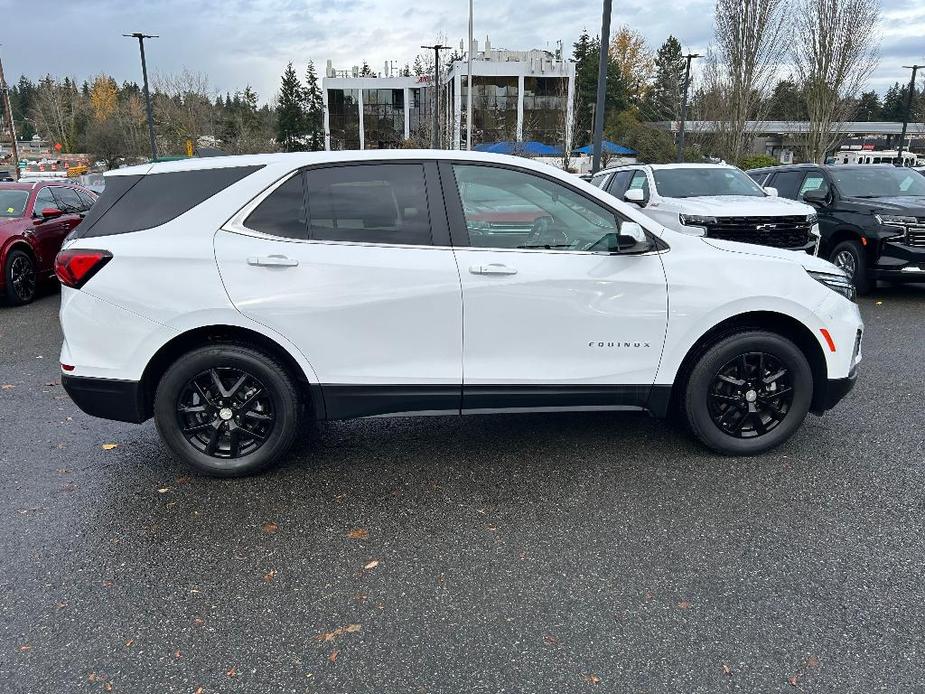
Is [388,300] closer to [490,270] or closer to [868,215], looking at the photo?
[490,270]

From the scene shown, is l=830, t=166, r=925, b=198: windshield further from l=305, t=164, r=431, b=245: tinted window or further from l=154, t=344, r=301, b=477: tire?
l=154, t=344, r=301, b=477: tire

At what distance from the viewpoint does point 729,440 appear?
13.7 ft

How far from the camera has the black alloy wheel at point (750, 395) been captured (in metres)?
4.10

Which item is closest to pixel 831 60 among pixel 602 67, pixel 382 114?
pixel 602 67

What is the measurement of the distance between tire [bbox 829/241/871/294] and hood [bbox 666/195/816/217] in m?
0.77

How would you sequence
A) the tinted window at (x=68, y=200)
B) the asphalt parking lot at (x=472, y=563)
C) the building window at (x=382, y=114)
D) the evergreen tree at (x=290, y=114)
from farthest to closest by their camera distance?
the evergreen tree at (x=290, y=114), the building window at (x=382, y=114), the tinted window at (x=68, y=200), the asphalt parking lot at (x=472, y=563)

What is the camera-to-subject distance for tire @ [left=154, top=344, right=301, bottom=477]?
12.4 ft

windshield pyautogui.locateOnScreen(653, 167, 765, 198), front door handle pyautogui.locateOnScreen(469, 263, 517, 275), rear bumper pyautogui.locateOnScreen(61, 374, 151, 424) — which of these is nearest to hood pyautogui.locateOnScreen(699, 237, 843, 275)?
front door handle pyautogui.locateOnScreen(469, 263, 517, 275)

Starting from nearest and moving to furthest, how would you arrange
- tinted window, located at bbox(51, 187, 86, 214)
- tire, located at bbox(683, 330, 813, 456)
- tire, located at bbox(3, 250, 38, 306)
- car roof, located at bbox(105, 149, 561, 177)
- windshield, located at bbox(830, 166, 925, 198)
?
car roof, located at bbox(105, 149, 561, 177), tire, located at bbox(683, 330, 813, 456), tire, located at bbox(3, 250, 38, 306), windshield, located at bbox(830, 166, 925, 198), tinted window, located at bbox(51, 187, 86, 214)

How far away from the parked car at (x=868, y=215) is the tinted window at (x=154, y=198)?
8550mm

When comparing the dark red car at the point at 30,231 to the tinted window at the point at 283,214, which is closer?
the tinted window at the point at 283,214

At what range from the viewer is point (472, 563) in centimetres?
312

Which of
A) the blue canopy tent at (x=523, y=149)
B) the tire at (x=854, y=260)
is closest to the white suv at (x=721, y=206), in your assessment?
the tire at (x=854, y=260)

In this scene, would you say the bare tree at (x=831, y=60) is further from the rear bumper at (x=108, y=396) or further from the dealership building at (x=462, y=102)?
the rear bumper at (x=108, y=396)
